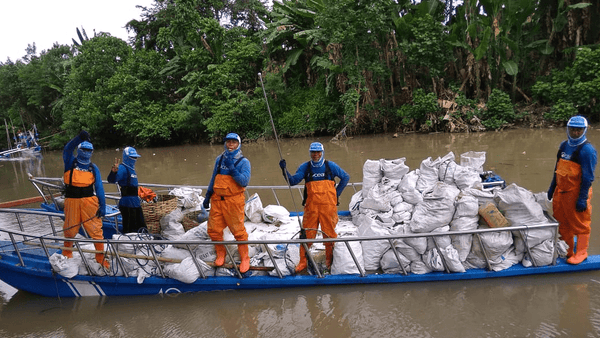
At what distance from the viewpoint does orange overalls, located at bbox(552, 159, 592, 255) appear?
13.6ft

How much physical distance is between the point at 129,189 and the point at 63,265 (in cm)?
119

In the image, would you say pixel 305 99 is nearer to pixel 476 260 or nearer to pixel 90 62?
pixel 90 62

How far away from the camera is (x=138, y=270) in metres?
4.82

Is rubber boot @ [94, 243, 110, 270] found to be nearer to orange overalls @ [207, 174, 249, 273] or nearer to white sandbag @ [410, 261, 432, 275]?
orange overalls @ [207, 174, 249, 273]

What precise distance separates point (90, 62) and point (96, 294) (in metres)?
20.8

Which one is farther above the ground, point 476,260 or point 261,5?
point 261,5

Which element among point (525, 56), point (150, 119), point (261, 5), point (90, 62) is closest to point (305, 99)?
point (261, 5)

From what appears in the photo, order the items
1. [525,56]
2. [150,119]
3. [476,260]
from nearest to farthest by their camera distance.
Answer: [476,260]
[525,56]
[150,119]

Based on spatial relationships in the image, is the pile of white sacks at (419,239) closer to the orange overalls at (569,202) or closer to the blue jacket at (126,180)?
the orange overalls at (569,202)

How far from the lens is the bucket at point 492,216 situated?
14.2 feet

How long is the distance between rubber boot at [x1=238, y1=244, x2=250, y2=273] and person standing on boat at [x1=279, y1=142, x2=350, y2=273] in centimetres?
60

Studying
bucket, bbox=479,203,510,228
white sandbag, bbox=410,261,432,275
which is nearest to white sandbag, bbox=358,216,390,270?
white sandbag, bbox=410,261,432,275

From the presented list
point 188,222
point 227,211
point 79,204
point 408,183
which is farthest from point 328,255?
point 79,204

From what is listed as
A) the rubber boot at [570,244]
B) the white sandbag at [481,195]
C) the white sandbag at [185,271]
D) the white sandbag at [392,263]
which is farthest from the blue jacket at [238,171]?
the rubber boot at [570,244]
